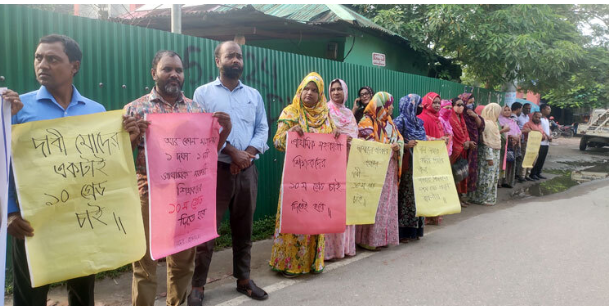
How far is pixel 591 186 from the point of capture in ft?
33.8

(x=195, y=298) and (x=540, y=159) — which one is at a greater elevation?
(x=540, y=159)

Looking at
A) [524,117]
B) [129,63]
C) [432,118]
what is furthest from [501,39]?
[129,63]

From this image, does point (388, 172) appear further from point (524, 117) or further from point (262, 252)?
point (524, 117)

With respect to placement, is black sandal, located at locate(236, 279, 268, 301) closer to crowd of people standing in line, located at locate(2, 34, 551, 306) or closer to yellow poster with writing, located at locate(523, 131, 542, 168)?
crowd of people standing in line, located at locate(2, 34, 551, 306)

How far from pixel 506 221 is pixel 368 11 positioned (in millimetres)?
8832

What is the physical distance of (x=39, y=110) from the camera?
2.27 meters

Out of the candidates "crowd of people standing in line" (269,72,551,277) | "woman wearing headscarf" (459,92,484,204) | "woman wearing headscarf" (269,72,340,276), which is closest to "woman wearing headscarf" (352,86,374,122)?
"crowd of people standing in line" (269,72,551,277)

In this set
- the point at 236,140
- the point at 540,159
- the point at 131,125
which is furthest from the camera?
the point at 540,159

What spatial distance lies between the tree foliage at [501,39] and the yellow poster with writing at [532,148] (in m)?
2.26

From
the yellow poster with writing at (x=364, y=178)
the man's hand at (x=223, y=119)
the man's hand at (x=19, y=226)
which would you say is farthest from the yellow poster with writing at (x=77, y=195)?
the yellow poster with writing at (x=364, y=178)

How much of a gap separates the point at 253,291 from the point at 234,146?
116cm

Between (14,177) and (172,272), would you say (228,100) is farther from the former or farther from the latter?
(14,177)

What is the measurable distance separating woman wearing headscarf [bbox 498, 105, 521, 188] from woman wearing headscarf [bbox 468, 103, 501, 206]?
104 cm

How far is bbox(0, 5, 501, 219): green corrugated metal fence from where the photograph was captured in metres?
3.46
